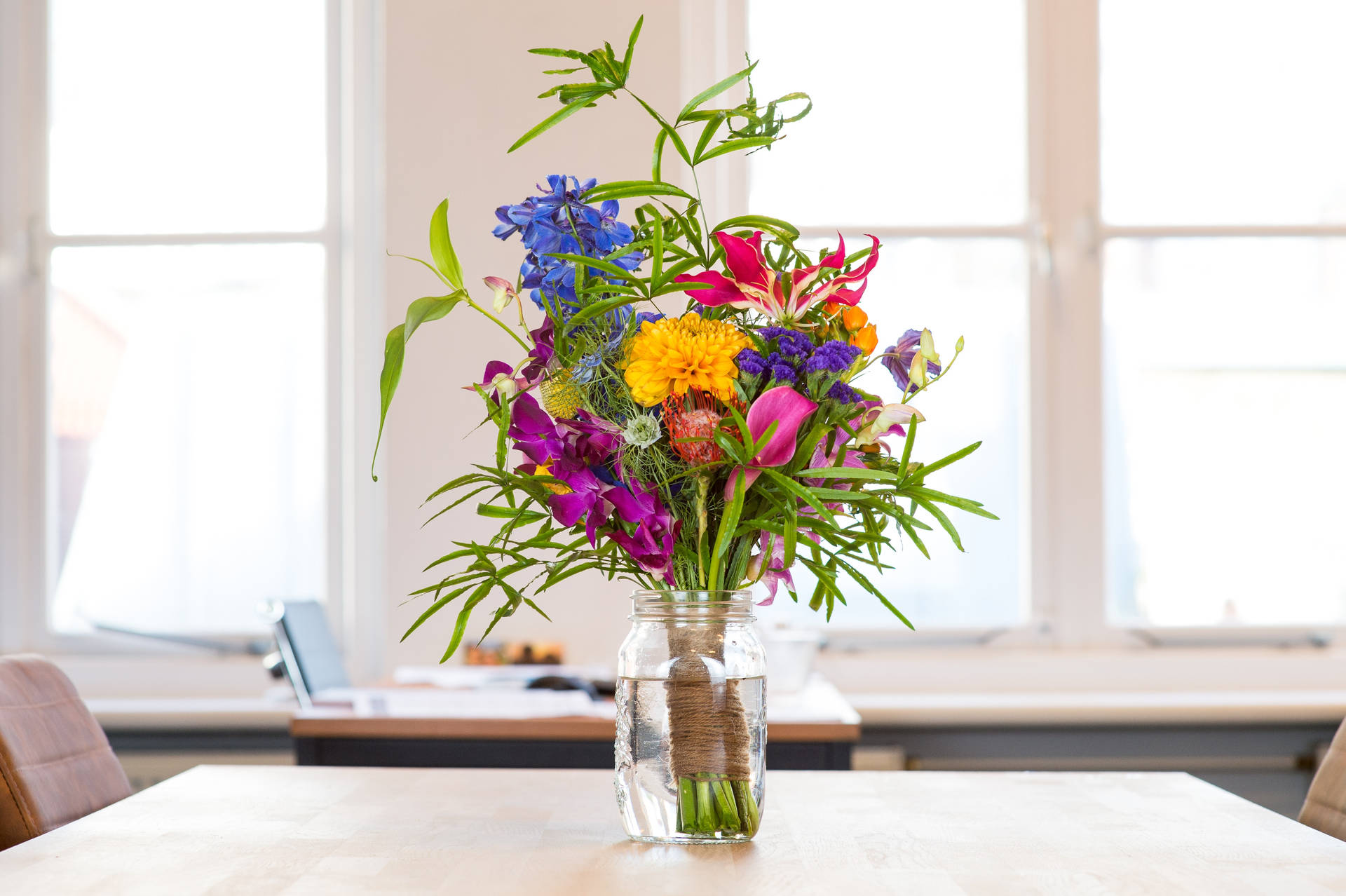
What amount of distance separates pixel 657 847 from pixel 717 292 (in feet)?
1.43

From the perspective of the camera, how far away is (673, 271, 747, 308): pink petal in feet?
3.22

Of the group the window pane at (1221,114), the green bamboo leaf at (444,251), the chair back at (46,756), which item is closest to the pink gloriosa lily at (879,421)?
the green bamboo leaf at (444,251)

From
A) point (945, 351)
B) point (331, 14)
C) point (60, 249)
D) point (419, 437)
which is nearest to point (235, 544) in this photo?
point (419, 437)

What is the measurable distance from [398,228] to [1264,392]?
2.09 meters

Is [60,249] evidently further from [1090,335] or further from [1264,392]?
[1264,392]

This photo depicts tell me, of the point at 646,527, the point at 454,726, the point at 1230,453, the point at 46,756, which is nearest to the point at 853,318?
the point at 646,527

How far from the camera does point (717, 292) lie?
3.23ft

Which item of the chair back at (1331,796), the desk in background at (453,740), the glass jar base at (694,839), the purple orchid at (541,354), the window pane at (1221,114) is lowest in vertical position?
the desk in background at (453,740)

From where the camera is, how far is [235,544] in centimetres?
307

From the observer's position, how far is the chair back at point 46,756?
118 cm

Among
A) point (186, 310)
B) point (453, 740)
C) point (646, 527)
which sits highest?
point (186, 310)

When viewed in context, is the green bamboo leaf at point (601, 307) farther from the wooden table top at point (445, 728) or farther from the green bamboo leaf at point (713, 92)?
the wooden table top at point (445, 728)

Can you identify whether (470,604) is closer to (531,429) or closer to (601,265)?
(531,429)

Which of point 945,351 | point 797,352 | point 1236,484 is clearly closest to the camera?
point 797,352
